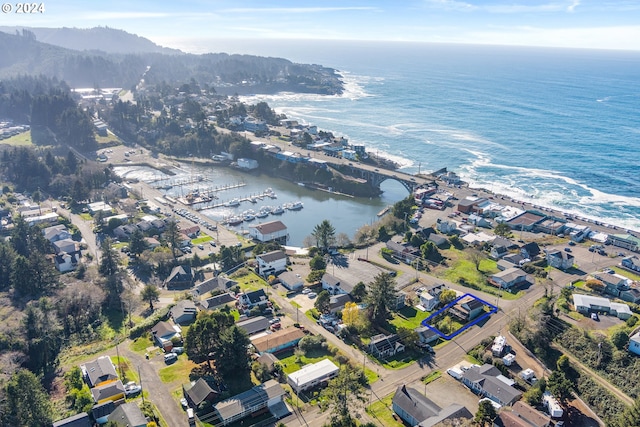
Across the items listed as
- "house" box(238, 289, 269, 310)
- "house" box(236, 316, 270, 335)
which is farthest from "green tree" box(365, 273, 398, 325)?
"house" box(238, 289, 269, 310)

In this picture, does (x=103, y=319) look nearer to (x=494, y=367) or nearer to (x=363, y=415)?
(x=363, y=415)

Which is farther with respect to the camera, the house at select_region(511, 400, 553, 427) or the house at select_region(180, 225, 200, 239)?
the house at select_region(180, 225, 200, 239)

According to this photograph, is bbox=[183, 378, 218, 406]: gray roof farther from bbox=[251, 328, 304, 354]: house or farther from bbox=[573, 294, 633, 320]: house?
bbox=[573, 294, 633, 320]: house

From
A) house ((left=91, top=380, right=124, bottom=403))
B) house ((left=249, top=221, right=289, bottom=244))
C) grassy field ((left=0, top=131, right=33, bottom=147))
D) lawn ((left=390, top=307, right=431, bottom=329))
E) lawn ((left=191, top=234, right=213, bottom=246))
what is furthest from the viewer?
grassy field ((left=0, top=131, right=33, bottom=147))

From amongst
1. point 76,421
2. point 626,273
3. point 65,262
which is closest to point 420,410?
point 76,421

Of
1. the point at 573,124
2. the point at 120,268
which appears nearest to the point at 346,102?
the point at 573,124

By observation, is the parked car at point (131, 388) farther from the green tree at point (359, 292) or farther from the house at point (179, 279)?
the green tree at point (359, 292)

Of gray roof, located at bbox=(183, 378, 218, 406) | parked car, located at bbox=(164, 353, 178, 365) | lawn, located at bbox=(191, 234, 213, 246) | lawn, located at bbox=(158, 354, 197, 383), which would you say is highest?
gray roof, located at bbox=(183, 378, 218, 406)
